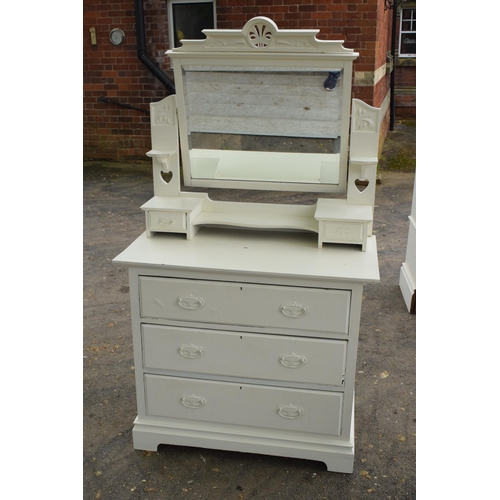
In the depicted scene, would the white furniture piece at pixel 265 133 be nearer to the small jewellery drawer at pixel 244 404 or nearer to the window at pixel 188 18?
the small jewellery drawer at pixel 244 404

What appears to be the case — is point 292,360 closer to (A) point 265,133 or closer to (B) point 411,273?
(A) point 265,133

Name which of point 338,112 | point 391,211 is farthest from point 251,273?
point 391,211

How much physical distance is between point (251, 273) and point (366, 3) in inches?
201

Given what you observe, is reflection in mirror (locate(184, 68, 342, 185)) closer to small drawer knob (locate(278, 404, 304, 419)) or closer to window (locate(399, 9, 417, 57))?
small drawer knob (locate(278, 404, 304, 419))

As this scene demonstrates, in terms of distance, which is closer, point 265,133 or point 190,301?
point 190,301

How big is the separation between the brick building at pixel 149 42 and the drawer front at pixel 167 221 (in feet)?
14.9

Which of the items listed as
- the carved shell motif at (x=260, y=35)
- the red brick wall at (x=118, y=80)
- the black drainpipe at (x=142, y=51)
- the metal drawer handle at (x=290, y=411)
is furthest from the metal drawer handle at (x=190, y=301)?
the red brick wall at (x=118, y=80)

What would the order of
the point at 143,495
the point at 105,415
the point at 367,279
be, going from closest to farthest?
1. the point at 367,279
2. the point at 143,495
3. the point at 105,415

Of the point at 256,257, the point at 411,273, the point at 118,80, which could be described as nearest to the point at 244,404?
the point at 256,257

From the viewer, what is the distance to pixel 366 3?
6.18 meters

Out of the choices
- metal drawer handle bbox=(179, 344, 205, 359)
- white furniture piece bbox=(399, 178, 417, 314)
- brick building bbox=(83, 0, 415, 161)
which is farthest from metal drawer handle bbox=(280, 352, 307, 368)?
brick building bbox=(83, 0, 415, 161)

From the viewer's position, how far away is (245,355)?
234 centimetres

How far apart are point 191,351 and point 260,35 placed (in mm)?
1390

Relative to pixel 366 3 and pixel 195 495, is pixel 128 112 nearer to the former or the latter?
pixel 366 3
